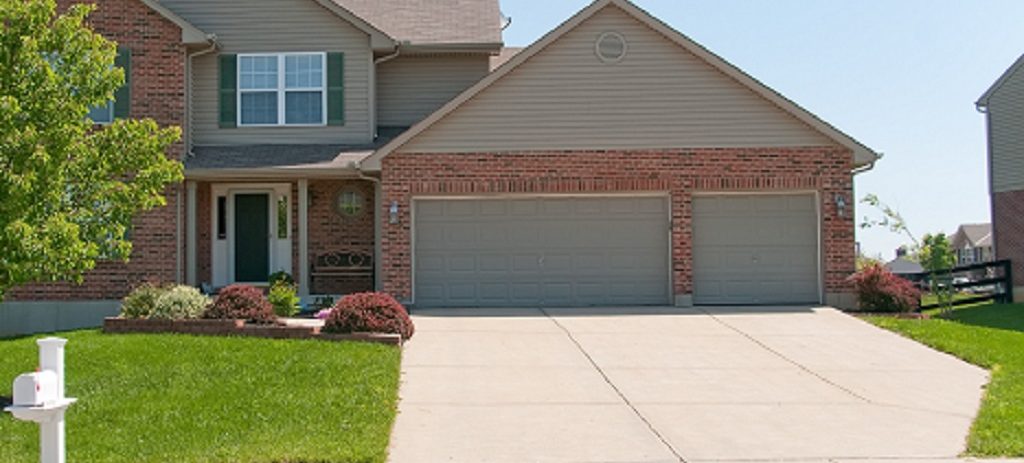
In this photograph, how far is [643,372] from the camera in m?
11.4

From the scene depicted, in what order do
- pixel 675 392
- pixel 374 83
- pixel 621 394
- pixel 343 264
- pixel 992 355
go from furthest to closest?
pixel 374 83, pixel 343 264, pixel 992 355, pixel 675 392, pixel 621 394

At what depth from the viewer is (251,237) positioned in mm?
18953

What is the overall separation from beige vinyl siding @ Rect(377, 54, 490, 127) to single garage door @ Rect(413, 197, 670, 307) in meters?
3.29

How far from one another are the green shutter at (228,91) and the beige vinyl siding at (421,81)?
2.96m

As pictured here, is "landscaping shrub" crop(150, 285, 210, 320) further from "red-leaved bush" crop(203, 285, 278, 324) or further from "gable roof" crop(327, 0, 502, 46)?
"gable roof" crop(327, 0, 502, 46)

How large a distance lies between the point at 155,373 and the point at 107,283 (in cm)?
827

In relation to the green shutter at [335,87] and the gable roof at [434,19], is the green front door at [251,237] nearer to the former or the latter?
the green shutter at [335,87]

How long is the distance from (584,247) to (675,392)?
7.57 metres

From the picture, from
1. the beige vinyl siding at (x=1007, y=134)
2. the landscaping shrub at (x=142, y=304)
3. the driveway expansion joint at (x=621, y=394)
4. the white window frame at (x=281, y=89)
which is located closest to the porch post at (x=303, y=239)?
the white window frame at (x=281, y=89)

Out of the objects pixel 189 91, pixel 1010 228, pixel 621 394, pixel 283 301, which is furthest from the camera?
pixel 1010 228

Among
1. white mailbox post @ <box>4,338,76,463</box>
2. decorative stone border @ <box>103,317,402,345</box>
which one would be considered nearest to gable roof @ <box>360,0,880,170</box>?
decorative stone border @ <box>103,317,402,345</box>

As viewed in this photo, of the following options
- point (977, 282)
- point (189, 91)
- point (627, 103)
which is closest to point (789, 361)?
point (627, 103)

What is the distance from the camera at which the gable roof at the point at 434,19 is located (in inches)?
783

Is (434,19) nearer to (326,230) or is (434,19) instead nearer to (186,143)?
(326,230)
